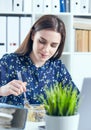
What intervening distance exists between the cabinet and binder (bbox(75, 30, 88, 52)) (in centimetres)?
A: 4

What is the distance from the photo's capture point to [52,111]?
1075 millimetres

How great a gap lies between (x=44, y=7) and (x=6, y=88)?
1501mm

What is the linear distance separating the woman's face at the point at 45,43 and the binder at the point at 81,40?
4.20 ft

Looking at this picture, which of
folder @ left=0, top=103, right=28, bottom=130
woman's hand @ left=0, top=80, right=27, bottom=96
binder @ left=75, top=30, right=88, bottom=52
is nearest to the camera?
folder @ left=0, top=103, right=28, bottom=130

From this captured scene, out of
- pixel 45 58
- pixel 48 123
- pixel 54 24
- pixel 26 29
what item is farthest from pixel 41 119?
pixel 26 29

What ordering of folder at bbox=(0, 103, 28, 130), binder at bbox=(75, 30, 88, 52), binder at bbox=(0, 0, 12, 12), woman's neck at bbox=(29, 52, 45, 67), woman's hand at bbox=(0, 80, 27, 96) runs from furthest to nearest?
binder at bbox=(75, 30, 88, 52) < binder at bbox=(0, 0, 12, 12) < woman's neck at bbox=(29, 52, 45, 67) < woman's hand at bbox=(0, 80, 27, 96) < folder at bbox=(0, 103, 28, 130)

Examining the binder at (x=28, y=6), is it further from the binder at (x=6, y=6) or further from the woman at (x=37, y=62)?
the woman at (x=37, y=62)

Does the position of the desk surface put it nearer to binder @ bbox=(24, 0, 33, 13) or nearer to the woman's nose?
the woman's nose

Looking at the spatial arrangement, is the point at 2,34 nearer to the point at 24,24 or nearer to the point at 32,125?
the point at 24,24

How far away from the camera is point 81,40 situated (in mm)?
3037

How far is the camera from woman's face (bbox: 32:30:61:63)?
1728 mm

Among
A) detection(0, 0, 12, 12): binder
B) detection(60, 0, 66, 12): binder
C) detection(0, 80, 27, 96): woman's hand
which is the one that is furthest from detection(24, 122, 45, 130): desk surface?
detection(60, 0, 66, 12): binder

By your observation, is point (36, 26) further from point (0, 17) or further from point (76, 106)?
point (0, 17)

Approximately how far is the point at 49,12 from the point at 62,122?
1.92 meters
